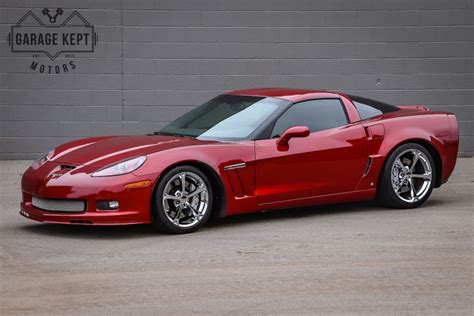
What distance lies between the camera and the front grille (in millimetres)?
8820

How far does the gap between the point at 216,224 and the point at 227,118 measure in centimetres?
100

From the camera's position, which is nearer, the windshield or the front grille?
the front grille

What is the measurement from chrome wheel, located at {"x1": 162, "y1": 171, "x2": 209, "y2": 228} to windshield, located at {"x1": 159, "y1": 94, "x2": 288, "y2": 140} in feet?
2.33

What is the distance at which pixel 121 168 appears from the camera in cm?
888

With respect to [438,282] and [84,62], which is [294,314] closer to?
[438,282]

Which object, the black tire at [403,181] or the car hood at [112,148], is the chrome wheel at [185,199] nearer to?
the car hood at [112,148]

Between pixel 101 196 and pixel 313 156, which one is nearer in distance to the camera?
pixel 101 196

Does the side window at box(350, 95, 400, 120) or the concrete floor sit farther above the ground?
the side window at box(350, 95, 400, 120)

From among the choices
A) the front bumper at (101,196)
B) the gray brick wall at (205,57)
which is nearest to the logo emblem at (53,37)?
the gray brick wall at (205,57)

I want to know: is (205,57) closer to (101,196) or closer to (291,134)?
(291,134)

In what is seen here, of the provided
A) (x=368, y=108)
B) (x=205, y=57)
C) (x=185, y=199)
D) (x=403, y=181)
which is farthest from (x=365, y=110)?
(x=205, y=57)

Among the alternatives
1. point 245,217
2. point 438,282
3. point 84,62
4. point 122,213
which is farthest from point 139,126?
point 438,282

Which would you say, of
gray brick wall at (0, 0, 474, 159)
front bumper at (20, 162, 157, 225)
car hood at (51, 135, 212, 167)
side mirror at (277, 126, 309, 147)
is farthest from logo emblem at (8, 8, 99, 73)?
front bumper at (20, 162, 157, 225)

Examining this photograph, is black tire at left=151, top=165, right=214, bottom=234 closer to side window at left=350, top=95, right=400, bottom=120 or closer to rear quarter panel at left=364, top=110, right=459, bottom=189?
rear quarter panel at left=364, top=110, right=459, bottom=189
